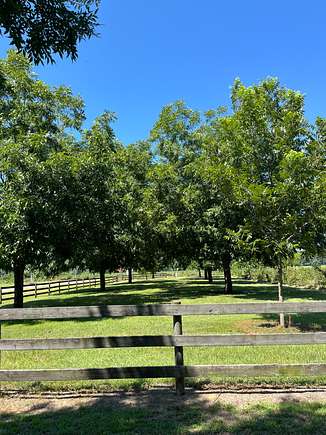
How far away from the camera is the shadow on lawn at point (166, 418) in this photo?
4.30 m

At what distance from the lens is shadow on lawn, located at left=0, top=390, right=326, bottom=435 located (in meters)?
4.30

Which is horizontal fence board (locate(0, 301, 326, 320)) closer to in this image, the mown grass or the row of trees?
the mown grass

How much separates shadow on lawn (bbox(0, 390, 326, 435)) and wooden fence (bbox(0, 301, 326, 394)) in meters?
0.32

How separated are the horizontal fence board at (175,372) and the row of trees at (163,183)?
399 cm

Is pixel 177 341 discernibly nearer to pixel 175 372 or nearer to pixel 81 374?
pixel 175 372

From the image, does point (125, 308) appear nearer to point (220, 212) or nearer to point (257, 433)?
point (257, 433)

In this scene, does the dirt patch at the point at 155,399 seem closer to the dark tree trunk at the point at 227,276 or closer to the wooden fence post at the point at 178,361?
the wooden fence post at the point at 178,361

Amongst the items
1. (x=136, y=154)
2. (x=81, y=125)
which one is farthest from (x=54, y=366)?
(x=136, y=154)

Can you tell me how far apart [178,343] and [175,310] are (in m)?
0.41

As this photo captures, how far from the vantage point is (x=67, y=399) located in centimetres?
550

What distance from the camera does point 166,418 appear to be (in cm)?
464

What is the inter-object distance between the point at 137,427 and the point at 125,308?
1553mm

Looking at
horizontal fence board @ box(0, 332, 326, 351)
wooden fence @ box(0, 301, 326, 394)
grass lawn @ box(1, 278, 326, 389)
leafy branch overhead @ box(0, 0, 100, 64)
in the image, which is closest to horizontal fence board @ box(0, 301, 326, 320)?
wooden fence @ box(0, 301, 326, 394)

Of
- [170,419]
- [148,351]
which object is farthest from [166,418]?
[148,351]
